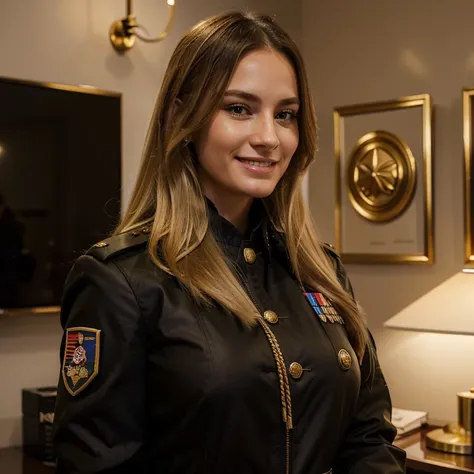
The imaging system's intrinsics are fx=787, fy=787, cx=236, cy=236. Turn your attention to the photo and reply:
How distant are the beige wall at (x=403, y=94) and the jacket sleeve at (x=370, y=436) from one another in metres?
1.18

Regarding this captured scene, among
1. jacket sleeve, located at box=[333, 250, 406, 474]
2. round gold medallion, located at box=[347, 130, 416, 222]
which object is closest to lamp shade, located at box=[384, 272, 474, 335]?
round gold medallion, located at box=[347, 130, 416, 222]

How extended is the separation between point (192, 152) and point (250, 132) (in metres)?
0.13

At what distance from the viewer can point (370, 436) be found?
1420 millimetres

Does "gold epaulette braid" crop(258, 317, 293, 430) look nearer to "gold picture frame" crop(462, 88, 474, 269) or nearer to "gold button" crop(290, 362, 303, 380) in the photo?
"gold button" crop(290, 362, 303, 380)

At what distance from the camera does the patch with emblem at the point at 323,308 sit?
1.41 meters

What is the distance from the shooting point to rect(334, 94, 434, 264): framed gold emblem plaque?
2953 millimetres

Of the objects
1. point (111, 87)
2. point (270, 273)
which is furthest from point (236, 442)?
point (111, 87)

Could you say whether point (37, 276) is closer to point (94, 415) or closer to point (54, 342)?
point (54, 342)

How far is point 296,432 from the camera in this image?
1.28 meters

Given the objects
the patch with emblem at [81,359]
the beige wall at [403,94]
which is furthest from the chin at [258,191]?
the beige wall at [403,94]

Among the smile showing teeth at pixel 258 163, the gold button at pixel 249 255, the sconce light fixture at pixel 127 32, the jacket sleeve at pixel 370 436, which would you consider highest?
the sconce light fixture at pixel 127 32

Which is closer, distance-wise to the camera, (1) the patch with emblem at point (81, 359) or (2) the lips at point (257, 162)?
(1) the patch with emblem at point (81, 359)

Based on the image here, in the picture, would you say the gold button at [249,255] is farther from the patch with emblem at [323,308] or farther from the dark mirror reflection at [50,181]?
the dark mirror reflection at [50,181]

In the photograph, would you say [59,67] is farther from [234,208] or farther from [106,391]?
[106,391]
